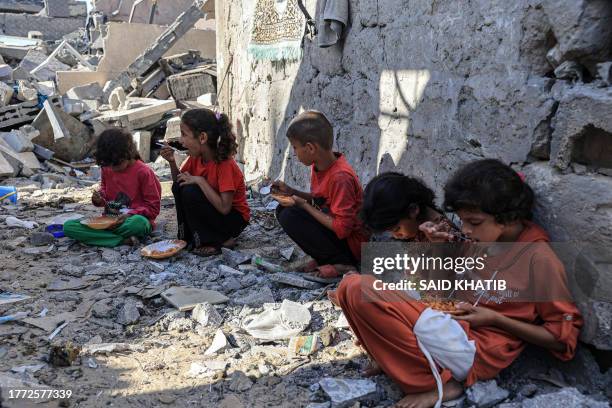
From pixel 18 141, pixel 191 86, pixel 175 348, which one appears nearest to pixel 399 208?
pixel 175 348

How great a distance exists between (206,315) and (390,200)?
45.8 inches

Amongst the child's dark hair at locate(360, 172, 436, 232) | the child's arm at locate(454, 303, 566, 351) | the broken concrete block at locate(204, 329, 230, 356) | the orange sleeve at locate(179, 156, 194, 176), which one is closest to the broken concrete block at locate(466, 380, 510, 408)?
the child's arm at locate(454, 303, 566, 351)

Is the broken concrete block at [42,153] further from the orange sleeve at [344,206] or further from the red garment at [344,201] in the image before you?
the orange sleeve at [344,206]

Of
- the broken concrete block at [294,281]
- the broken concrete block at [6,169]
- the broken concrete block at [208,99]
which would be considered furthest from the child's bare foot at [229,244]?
the broken concrete block at [208,99]

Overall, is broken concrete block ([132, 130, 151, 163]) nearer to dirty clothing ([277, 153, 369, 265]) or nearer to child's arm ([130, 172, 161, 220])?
child's arm ([130, 172, 161, 220])

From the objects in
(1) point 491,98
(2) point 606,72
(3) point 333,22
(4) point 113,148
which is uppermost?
(3) point 333,22

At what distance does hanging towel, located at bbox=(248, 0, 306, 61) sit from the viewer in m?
5.12

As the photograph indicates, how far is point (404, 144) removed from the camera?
138 inches

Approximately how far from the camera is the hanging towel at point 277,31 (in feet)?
16.8

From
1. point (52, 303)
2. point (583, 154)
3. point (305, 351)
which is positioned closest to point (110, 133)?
point (52, 303)

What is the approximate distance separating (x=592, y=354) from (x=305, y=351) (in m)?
1.19

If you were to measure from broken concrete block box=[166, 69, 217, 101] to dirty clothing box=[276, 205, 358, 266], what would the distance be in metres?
7.68

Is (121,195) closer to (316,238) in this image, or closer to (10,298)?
(10,298)

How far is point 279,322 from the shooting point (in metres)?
2.87
